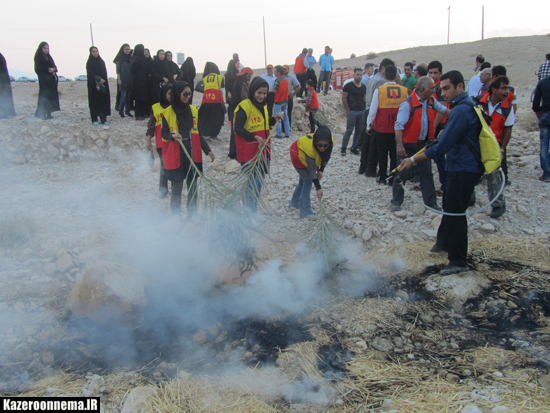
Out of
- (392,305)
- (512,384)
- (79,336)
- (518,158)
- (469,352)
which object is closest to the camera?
(512,384)

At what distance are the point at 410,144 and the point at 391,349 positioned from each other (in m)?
2.99

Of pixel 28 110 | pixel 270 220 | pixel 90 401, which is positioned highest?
pixel 28 110

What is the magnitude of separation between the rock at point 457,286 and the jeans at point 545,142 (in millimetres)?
3451

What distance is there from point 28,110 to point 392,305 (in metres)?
10.2

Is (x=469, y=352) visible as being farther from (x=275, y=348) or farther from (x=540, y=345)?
(x=275, y=348)

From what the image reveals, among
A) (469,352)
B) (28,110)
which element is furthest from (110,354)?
(28,110)

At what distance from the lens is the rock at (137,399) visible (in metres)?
2.20

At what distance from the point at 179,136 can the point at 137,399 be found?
259 cm

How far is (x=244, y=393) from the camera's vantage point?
91.5 inches

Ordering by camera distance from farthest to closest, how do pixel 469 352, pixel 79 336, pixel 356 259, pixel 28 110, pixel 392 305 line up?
pixel 28 110 < pixel 356 259 < pixel 392 305 < pixel 79 336 < pixel 469 352

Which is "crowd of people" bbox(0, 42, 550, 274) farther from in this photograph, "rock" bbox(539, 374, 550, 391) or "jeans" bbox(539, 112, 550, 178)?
"rock" bbox(539, 374, 550, 391)

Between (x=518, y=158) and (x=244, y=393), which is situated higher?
(x=518, y=158)

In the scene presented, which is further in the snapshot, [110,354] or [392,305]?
[392,305]

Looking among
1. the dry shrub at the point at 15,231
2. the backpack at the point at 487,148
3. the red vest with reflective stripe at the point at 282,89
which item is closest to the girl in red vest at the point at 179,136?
the dry shrub at the point at 15,231
